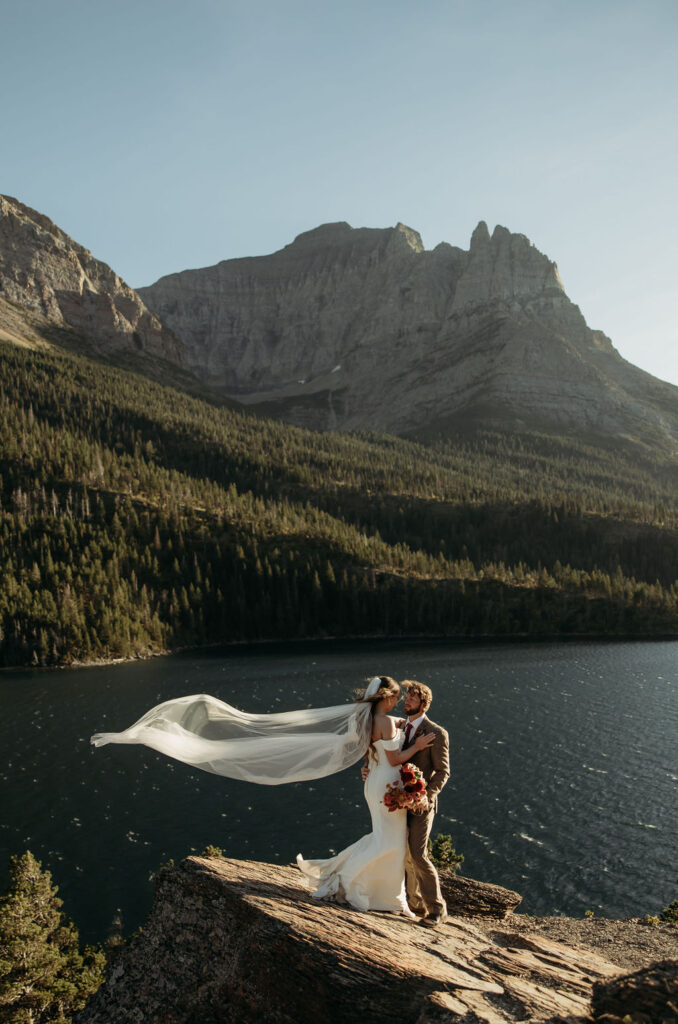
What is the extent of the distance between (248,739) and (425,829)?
4741mm

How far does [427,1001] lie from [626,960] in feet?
30.6

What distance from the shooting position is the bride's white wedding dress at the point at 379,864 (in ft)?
46.4

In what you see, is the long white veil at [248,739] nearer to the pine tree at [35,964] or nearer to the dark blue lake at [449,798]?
the pine tree at [35,964]

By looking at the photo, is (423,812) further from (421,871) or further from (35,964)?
(35,964)

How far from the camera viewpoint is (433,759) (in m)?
14.4

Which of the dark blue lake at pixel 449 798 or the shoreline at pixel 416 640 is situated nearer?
the dark blue lake at pixel 449 798

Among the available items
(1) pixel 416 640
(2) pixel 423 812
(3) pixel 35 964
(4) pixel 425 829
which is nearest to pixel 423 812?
(2) pixel 423 812

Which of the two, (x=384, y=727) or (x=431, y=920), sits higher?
(x=384, y=727)

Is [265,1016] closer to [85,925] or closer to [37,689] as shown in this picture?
[85,925]

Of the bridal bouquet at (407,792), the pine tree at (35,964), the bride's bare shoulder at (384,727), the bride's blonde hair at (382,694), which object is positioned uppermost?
the bride's blonde hair at (382,694)

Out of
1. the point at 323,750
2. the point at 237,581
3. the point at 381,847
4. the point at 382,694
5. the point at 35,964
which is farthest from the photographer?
the point at 237,581

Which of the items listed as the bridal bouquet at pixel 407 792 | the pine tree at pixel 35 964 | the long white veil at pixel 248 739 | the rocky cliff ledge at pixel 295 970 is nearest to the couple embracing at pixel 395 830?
the bridal bouquet at pixel 407 792

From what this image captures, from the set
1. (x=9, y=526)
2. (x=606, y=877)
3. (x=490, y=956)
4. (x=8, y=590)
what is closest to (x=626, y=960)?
(x=490, y=956)

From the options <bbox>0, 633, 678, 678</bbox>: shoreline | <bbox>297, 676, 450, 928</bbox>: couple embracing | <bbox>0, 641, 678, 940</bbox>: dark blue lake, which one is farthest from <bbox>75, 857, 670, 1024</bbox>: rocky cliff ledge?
<bbox>0, 633, 678, 678</bbox>: shoreline
